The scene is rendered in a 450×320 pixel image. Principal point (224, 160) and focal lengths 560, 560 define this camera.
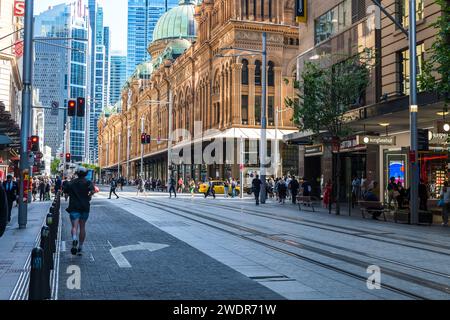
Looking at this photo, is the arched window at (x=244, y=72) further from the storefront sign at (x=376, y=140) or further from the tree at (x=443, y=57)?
the tree at (x=443, y=57)

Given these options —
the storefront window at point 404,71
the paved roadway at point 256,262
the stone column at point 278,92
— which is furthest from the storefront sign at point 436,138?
the stone column at point 278,92

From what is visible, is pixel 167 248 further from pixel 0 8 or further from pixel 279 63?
pixel 279 63

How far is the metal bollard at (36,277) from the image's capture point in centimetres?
598

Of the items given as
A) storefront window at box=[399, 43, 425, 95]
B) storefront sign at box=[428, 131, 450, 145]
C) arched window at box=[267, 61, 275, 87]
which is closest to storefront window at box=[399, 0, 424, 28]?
storefront window at box=[399, 43, 425, 95]

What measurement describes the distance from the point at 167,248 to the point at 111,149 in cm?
14869

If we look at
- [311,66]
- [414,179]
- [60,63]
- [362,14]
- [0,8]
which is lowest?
[414,179]

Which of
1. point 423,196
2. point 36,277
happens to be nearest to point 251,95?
point 423,196

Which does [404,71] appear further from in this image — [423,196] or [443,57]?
[443,57]

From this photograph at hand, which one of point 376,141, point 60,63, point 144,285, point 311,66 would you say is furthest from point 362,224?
point 60,63

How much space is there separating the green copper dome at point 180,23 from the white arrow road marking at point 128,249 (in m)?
93.4

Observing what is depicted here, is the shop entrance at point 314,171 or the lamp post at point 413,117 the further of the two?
the shop entrance at point 314,171

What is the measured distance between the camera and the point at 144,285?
8203 mm

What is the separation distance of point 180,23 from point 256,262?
9836cm

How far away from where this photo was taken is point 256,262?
34.3 feet
